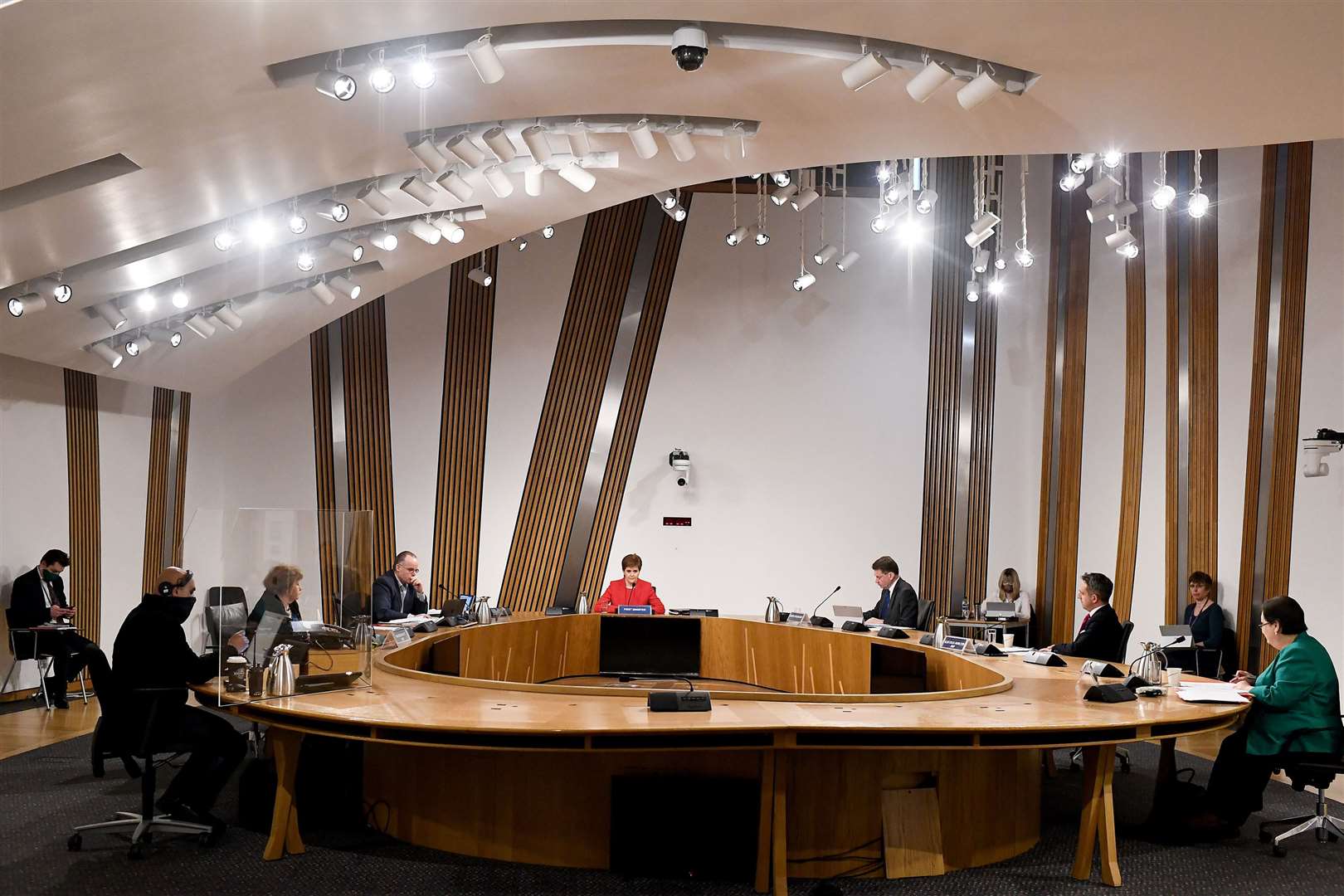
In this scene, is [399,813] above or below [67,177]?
below

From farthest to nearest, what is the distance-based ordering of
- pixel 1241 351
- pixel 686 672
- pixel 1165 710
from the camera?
1. pixel 686 672
2. pixel 1241 351
3. pixel 1165 710

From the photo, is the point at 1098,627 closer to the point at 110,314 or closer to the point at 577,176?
the point at 577,176

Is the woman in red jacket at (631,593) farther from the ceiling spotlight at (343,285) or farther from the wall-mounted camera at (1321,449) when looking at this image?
the wall-mounted camera at (1321,449)

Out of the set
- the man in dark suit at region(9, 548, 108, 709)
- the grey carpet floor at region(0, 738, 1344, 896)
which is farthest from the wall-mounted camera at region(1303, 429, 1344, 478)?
the man in dark suit at region(9, 548, 108, 709)

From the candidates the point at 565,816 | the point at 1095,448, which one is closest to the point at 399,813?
the point at 565,816

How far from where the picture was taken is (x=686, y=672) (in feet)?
27.6

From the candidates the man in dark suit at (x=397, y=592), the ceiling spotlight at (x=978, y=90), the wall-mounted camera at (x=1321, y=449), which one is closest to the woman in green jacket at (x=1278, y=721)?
the wall-mounted camera at (x=1321, y=449)

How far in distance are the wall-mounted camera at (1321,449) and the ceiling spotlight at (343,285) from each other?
604cm

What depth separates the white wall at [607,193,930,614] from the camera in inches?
410

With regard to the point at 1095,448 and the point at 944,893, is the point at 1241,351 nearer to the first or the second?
the point at 1095,448

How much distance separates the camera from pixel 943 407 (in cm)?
1051

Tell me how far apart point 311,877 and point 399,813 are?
0.49m

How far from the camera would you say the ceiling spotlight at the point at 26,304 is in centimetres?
548

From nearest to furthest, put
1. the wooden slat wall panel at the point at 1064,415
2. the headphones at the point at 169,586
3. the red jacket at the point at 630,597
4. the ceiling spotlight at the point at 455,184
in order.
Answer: the headphones at the point at 169,586 < the ceiling spotlight at the point at 455,184 < the red jacket at the point at 630,597 < the wooden slat wall panel at the point at 1064,415
